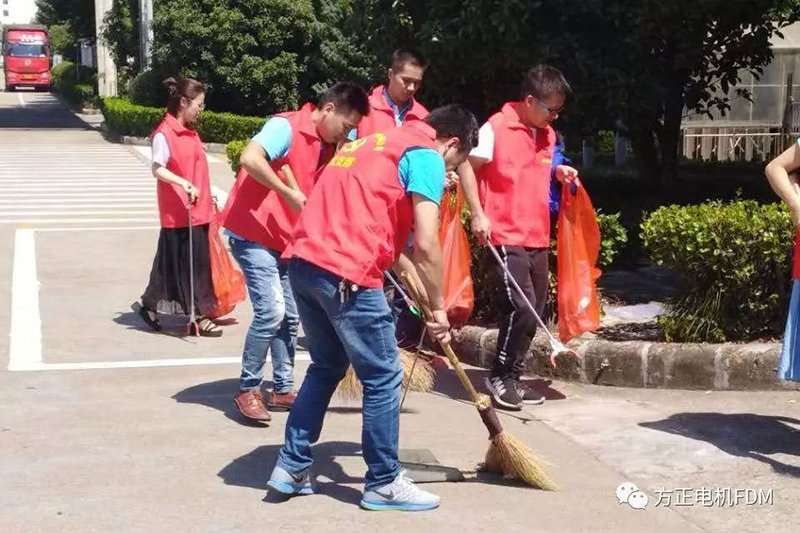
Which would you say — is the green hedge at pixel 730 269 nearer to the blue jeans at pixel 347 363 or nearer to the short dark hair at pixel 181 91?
the blue jeans at pixel 347 363

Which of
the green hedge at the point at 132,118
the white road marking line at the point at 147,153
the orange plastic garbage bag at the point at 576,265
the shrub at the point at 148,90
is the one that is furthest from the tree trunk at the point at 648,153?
the shrub at the point at 148,90

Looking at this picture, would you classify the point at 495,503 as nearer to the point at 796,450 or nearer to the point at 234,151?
the point at 796,450

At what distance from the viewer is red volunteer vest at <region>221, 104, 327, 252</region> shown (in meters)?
6.02

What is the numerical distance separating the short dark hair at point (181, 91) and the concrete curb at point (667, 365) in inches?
108

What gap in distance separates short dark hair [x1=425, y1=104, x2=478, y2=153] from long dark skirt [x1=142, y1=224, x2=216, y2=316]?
382 centimetres

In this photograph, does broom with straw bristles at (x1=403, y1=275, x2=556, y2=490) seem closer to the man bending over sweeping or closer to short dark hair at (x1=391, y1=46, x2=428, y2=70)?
the man bending over sweeping

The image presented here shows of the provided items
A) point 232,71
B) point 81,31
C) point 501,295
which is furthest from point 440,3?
point 81,31

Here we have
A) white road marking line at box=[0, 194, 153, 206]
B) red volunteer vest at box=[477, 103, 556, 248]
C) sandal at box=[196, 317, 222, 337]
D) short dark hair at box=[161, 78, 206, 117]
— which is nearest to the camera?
red volunteer vest at box=[477, 103, 556, 248]

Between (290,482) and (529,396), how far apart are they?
6.83ft

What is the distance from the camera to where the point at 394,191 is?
469cm

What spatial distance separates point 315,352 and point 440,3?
6.08m

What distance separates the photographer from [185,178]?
332 inches

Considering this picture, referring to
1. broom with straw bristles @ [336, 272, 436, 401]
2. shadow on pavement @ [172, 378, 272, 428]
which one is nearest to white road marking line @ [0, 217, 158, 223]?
shadow on pavement @ [172, 378, 272, 428]

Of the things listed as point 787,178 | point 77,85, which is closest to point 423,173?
point 787,178
